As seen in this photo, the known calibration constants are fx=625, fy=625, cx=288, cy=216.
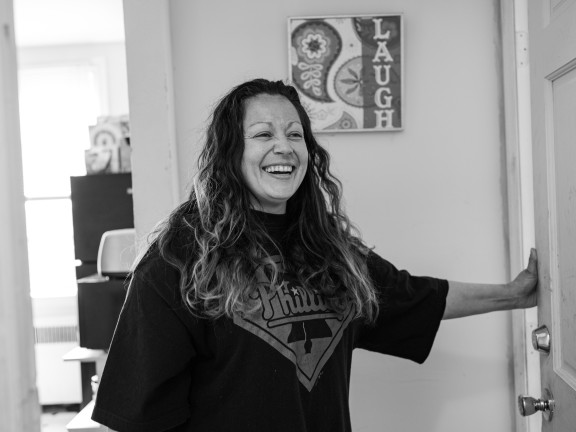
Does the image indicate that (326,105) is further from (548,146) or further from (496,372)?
(496,372)

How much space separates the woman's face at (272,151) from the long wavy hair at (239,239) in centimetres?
2

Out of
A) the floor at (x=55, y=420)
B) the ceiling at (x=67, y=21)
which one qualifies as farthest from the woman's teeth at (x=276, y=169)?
the floor at (x=55, y=420)

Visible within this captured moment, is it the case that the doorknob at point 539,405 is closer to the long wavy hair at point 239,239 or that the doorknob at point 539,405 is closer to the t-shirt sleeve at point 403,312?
the t-shirt sleeve at point 403,312

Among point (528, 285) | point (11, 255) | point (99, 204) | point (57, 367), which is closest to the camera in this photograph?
point (528, 285)

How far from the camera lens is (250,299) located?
1.25 m

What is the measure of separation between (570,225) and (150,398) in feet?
2.85

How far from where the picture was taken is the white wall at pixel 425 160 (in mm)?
1876

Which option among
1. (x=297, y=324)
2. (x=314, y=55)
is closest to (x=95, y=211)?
(x=314, y=55)

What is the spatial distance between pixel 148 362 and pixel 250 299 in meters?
0.23

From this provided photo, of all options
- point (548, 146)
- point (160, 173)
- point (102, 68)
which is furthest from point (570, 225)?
point (102, 68)

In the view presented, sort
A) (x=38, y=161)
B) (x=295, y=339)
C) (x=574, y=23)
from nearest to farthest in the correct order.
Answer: (x=574, y=23), (x=295, y=339), (x=38, y=161)

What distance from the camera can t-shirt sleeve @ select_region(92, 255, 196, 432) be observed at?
1176 millimetres

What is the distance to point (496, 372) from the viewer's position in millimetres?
1887

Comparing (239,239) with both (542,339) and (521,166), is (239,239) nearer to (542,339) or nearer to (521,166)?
(542,339)
